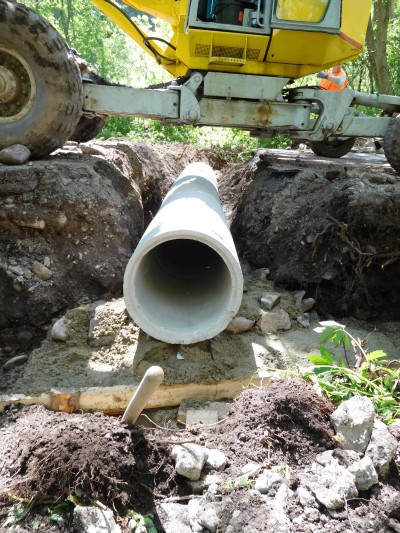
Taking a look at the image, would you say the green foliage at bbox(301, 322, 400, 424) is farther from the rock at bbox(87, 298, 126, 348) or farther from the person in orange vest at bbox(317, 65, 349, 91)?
the person in orange vest at bbox(317, 65, 349, 91)

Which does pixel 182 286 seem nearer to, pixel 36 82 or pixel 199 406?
pixel 199 406

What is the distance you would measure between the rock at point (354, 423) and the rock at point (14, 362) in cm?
203

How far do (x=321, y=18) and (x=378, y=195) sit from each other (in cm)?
185

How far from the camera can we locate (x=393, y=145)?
565 cm

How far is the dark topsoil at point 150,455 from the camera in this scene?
87.4 inches

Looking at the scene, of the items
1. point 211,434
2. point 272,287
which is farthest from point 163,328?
point 272,287

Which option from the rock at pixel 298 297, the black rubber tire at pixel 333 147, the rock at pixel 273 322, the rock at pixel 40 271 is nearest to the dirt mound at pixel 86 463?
the rock at pixel 40 271

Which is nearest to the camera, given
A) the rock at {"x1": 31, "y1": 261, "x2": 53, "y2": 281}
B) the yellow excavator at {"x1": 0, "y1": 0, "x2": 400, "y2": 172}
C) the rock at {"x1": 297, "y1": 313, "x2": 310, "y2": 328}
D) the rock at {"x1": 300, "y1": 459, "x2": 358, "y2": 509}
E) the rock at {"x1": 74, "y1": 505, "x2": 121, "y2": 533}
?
the rock at {"x1": 74, "y1": 505, "x2": 121, "y2": 533}

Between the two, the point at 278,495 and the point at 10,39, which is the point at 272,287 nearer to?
the point at 278,495

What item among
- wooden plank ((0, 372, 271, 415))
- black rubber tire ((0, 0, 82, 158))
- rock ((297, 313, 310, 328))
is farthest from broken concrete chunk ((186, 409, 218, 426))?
black rubber tire ((0, 0, 82, 158))

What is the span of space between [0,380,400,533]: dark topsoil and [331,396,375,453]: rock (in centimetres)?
7

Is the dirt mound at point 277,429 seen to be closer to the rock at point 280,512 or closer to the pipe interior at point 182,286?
the rock at point 280,512

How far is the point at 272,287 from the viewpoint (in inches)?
188

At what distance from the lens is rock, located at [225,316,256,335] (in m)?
3.80
